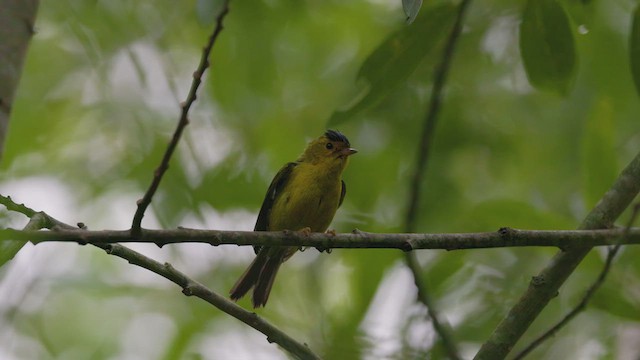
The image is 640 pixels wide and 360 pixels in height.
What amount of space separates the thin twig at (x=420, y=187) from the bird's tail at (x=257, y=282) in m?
1.25

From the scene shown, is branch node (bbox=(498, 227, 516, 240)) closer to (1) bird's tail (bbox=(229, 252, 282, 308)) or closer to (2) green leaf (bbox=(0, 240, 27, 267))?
(2) green leaf (bbox=(0, 240, 27, 267))

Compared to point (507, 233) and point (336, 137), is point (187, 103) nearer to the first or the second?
point (507, 233)

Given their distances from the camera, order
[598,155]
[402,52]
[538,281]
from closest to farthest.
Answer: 1. [402,52]
2. [538,281]
3. [598,155]

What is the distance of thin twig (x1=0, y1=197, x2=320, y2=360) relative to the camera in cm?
288

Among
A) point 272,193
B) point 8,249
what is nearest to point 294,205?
point 272,193

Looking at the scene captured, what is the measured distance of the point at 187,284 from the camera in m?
3.27

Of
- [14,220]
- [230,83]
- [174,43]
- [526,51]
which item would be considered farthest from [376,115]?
[14,220]

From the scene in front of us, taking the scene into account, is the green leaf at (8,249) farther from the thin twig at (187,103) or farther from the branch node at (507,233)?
the branch node at (507,233)

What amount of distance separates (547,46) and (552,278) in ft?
3.18

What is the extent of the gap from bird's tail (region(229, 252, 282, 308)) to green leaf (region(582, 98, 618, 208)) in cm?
195

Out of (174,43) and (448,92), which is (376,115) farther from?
(174,43)

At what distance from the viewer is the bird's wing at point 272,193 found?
5375mm

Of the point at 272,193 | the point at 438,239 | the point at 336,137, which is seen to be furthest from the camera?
the point at 336,137

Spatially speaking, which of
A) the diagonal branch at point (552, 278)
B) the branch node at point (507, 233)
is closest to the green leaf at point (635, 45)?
the diagonal branch at point (552, 278)
